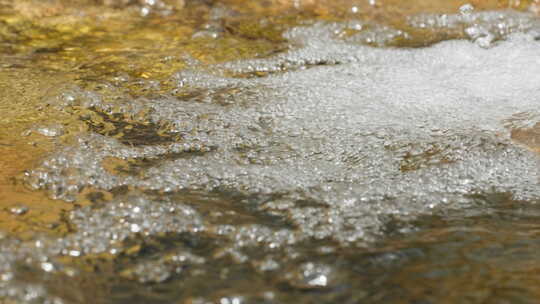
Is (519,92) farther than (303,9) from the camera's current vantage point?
No

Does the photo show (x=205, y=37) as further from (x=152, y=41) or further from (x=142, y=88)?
(x=142, y=88)

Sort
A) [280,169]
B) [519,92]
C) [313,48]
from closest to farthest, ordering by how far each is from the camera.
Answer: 1. [280,169]
2. [519,92]
3. [313,48]

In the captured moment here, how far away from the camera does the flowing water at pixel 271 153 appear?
1.37 meters

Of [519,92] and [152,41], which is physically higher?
[152,41]

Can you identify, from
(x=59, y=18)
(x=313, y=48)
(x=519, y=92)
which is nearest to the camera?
(x=519, y=92)

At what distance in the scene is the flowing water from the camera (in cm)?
137

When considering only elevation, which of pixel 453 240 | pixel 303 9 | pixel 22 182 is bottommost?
pixel 453 240

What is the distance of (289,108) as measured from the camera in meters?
2.26

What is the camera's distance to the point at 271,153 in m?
1.94

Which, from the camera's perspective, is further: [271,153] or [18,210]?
[271,153]

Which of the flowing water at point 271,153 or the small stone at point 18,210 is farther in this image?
the small stone at point 18,210

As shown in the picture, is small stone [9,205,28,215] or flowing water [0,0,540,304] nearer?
flowing water [0,0,540,304]

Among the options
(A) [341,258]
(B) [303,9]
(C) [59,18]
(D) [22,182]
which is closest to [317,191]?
(A) [341,258]

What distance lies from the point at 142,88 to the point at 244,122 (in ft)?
1.64
